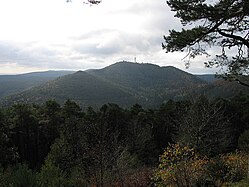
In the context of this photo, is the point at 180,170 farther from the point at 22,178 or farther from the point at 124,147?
the point at 124,147

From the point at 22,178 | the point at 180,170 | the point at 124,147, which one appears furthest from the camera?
the point at 124,147

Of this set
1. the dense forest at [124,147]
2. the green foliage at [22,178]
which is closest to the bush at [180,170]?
the dense forest at [124,147]

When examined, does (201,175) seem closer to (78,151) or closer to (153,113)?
(78,151)

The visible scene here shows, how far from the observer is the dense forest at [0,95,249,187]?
8.95m

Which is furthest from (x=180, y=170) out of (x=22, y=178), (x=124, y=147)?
(x=124, y=147)

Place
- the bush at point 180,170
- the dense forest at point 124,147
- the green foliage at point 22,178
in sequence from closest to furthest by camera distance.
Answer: the green foliage at point 22,178 < the bush at point 180,170 < the dense forest at point 124,147

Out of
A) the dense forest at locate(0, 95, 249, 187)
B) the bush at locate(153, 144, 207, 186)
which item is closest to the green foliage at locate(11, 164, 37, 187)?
the dense forest at locate(0, 95, 249, 187)

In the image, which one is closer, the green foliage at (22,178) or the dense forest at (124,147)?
the green foliage at (22,178)

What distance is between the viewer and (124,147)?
24297 mm

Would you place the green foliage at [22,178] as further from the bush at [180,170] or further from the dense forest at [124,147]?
the bush at [180,170]

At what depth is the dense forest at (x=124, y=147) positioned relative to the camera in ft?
Result: 29.4

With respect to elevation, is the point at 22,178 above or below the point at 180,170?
above

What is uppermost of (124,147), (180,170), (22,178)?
(22,178)

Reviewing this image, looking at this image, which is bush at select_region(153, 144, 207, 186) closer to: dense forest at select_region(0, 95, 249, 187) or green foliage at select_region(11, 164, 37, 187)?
dense forest at select_region(0, 95, 249, 187)
